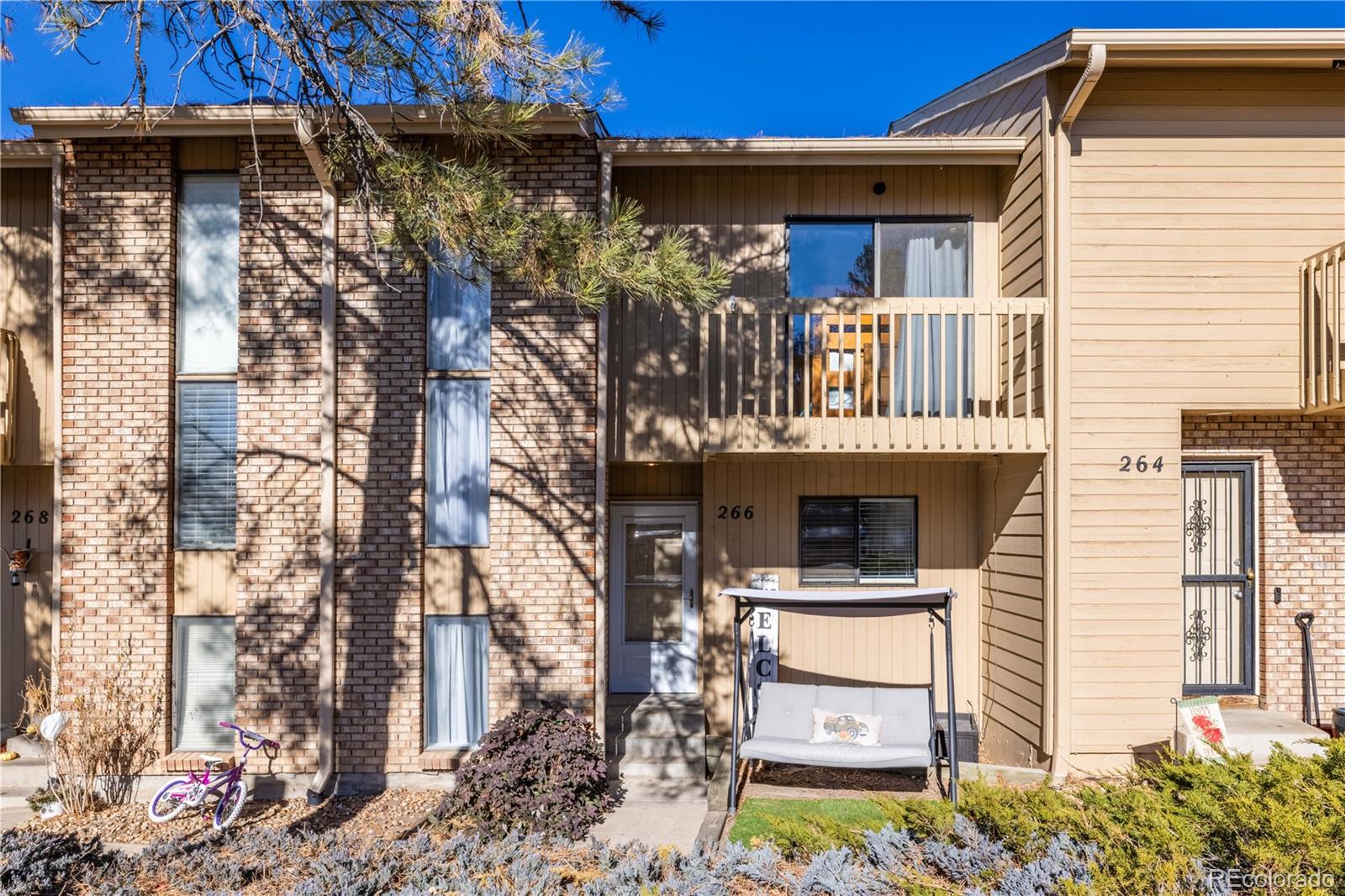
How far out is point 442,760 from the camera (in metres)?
6.95

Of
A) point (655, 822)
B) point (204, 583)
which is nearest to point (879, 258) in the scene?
point (655, 822)

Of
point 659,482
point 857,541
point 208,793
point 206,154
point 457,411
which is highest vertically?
point 206,154

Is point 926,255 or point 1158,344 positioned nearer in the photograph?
point 1158,344

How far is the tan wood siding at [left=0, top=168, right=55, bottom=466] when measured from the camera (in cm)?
775

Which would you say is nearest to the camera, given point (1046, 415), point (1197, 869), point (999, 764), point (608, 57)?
point (1197, 869)

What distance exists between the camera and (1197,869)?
311 cm

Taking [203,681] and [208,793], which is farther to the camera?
[203,681]

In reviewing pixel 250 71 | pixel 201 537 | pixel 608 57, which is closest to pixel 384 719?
pixel 201 537

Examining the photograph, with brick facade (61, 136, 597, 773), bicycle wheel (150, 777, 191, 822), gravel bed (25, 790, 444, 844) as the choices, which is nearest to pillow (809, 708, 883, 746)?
brick facade (61, 136, 597, 773)

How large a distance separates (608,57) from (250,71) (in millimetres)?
2437

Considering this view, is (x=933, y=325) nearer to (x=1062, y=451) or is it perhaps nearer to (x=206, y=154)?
(x=1062, y=451)

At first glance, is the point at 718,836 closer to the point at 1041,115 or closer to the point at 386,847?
the point at 386,847

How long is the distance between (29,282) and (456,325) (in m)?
4.49

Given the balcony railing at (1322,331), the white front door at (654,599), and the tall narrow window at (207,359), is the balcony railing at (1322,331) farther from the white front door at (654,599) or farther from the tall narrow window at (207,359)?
the tall narrow window at (207,359)
